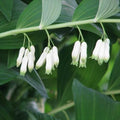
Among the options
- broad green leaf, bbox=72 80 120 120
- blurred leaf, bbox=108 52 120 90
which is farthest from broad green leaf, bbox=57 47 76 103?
broad green leaf, bbox=72 80 120 120

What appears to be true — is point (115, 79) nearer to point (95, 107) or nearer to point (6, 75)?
point (95, 107)

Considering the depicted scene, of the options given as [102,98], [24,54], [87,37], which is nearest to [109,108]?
[102,98]

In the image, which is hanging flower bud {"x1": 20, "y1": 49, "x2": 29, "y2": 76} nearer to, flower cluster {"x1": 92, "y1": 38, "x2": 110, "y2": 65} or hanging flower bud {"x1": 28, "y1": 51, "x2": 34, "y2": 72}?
hanging flower bud {"x1": 28, "y1": 51, "x2": 34, "y2": 72}

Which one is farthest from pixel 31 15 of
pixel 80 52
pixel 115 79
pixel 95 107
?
pixel 115 79

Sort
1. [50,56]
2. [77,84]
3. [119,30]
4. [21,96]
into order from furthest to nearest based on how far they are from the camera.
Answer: [21,96] < [119,30] < [77,84] < [50,56]

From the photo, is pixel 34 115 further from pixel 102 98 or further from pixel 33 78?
pixel 102 98

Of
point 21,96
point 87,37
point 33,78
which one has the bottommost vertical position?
point 21,96

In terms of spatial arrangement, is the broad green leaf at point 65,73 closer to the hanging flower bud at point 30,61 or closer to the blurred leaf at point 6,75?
the blurred leaf at point 6,75

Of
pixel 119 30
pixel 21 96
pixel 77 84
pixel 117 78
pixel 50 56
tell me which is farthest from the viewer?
pixel 21 96
